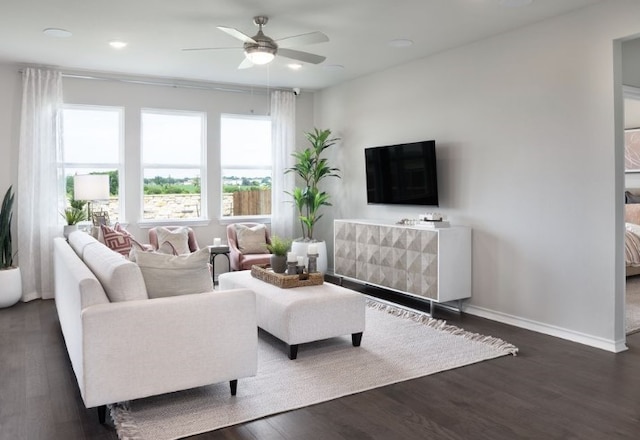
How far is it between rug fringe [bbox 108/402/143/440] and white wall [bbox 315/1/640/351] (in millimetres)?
3407

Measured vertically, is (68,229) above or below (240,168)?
below

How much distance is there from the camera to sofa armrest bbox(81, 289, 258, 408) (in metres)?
2.67

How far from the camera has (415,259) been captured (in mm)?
5184

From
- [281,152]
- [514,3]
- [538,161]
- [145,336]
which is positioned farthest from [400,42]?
[145,336]

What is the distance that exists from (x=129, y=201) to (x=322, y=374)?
4.12m

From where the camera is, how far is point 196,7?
13.4 feet

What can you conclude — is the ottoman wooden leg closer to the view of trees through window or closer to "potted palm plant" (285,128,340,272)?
"potted palm plant" (285,128,340,272)

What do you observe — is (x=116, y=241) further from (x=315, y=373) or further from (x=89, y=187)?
(x=315, y=373)

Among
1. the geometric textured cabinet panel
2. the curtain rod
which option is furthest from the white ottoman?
the curtain rod

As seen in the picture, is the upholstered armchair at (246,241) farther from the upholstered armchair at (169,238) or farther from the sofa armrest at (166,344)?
the sofa armrest at (166,344)

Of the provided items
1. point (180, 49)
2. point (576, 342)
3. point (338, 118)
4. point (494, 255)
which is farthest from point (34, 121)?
point (576, 342)

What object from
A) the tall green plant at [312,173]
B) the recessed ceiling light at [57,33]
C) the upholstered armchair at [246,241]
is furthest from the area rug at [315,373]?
the recessed ceiling light at [57,33]

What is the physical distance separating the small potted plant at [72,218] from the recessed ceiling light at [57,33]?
6.51 feet

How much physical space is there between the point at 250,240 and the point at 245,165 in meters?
1.20
